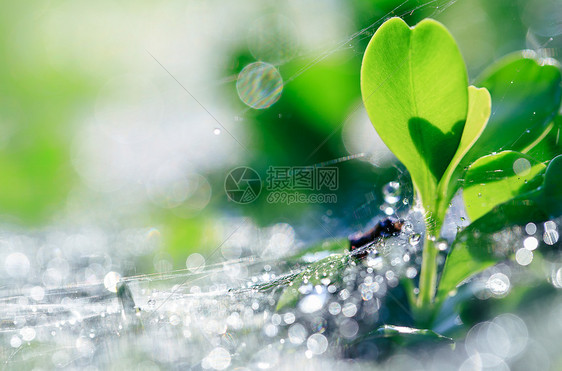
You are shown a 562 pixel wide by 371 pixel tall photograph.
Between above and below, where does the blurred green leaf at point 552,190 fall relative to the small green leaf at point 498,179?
below

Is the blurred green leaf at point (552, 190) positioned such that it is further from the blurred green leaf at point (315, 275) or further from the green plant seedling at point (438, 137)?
the blurred green leaf at point (315, 275)

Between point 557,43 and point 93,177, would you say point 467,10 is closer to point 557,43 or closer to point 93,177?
point 557,43

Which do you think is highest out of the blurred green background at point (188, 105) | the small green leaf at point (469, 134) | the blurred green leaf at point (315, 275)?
the blurred green background at point (188, 105)

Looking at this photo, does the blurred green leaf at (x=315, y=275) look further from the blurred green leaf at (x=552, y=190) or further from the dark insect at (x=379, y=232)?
the blurred green leaf at (x=552, y=190)

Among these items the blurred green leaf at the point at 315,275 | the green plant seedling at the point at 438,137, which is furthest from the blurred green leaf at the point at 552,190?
the blurred green leaf at the point at 315,275

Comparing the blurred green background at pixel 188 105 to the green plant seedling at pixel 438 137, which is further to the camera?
the blurred green background at pixel 188 105
